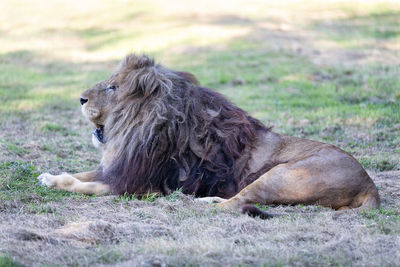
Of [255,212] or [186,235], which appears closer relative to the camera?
[186,235]

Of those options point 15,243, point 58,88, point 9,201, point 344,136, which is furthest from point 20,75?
point 15,243

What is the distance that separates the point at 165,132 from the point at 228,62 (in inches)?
335

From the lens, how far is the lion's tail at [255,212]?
14.2 ft

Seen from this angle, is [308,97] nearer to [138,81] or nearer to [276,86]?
[276,86]

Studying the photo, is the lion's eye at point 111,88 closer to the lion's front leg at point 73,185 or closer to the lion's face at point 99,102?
the lion's face at point 99,102

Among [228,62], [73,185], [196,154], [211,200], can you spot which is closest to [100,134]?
[73,185]

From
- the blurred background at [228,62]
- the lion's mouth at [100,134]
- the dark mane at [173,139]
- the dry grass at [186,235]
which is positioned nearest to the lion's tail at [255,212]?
the dry grass at [186,235]

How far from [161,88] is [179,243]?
2096 millimetres

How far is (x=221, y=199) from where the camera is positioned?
493cm

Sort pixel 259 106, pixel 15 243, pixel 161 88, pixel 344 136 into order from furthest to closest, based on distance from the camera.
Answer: pixel 259 106
pixel 344 136
pixel 161 88
pixel 15 243

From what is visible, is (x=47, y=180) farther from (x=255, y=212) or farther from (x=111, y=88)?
(x=255, y=212)

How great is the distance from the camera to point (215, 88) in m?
11.4

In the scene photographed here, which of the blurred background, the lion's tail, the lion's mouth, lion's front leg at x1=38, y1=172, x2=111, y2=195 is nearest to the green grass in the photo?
the lion's tail

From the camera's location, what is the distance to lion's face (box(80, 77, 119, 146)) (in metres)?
5.52
